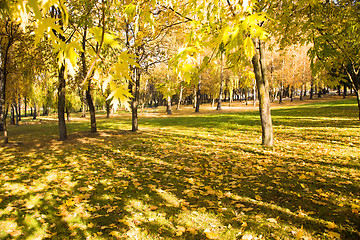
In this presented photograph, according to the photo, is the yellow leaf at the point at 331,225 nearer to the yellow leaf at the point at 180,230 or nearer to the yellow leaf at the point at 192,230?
the yellow leaf at the point at 192,230

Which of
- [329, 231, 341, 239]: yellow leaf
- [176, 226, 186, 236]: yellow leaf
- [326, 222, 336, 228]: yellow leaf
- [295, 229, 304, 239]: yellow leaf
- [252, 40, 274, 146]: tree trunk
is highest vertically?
[252, 40, 274, 146]: tree trunk

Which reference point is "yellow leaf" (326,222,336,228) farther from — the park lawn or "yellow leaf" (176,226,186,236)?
"yellow leaf" (176,226,186,236)

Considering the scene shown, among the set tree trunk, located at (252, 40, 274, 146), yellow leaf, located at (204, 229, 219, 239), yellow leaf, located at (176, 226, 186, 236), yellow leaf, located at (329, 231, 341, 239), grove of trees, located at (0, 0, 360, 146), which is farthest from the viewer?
tree trunk, located at (252, 40, 274, 146)

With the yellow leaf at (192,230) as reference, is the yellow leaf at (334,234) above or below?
above

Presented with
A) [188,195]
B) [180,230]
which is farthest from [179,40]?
[180,230]

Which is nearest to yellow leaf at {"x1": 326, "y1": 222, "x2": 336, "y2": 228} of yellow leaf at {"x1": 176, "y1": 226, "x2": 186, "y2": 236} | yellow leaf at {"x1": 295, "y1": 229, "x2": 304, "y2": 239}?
yellow leaf at {"x1": 295, "y1": 229, "x2": 304, "y2": 239}

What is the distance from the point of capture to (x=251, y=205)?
12.7 feet

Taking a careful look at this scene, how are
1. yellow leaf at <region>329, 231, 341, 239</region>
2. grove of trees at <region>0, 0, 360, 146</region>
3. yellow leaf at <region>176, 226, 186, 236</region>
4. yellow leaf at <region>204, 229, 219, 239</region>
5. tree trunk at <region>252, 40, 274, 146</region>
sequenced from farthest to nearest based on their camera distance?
tree trunk at <region>252, 40, 274, 146</region>, yellow leaf at <region>176, 226, 186, 236</region>, yellow leaf at <region>204, 229, 219, 239</region>, yellow leaf at <region>329, 231, 341, 239</region>, grove of trees at <region>0, 0, 360, 146</region>

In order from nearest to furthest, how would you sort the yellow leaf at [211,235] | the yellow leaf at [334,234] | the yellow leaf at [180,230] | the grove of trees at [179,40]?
the grove of trees at [179,40]
the yellow leaf at [334,234]
the yellow leaf at [211,235]
the yellow leaf at [180,230]

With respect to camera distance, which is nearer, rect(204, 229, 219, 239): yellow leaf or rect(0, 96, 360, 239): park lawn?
rect(204, 229, 219, 239): yellow leaf

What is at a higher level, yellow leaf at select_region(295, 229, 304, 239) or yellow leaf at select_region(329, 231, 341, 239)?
yellow leaf at select_region(329, 231, 341, 239)

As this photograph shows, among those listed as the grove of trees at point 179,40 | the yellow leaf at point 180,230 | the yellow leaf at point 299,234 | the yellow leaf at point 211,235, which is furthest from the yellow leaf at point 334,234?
the grove of trees at point 179,40

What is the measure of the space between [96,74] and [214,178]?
172 inches

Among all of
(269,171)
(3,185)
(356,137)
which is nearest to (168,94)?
(269,171)
